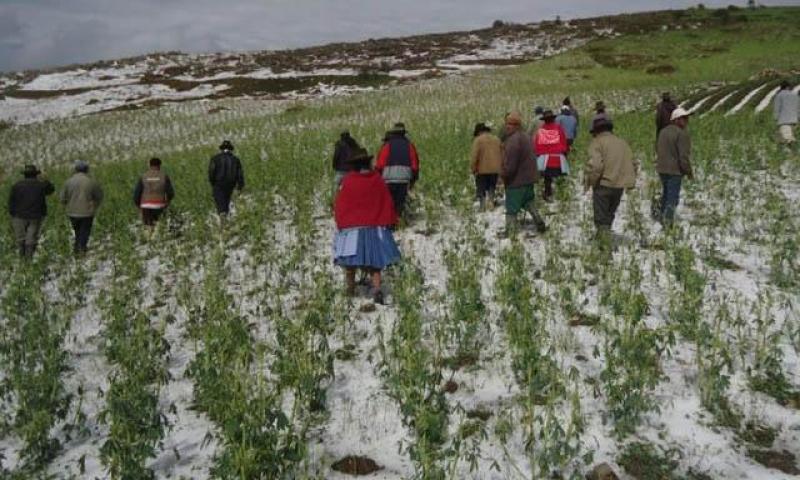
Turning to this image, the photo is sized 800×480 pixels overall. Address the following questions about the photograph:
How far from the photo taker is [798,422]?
16.4ft

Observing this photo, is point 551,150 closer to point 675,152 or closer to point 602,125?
point 675,152

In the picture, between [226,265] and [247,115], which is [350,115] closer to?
[247,115]

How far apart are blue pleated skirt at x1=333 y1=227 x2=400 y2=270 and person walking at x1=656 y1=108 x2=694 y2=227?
4.34 m

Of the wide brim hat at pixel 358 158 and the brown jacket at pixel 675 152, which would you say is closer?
the wide brim hat at pixel 358 158

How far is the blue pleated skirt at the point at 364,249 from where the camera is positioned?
752 centimetres

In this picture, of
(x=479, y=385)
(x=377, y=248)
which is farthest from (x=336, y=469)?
(x=377, y=248)

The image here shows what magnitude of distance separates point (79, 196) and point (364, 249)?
6.47 m

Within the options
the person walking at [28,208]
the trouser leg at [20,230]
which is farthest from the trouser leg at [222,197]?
the trouser leg at [20,230]

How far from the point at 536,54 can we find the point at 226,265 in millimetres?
59171

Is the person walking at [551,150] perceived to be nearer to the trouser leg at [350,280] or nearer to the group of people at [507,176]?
the group of people at [507,176]

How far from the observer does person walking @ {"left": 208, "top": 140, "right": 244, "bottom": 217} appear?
1193 cm

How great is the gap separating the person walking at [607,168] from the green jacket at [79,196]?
852 cm

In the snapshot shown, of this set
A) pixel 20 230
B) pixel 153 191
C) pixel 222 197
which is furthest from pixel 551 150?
pixel 20 230

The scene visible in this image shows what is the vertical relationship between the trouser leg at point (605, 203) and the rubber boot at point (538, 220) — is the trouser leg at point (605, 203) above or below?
above
